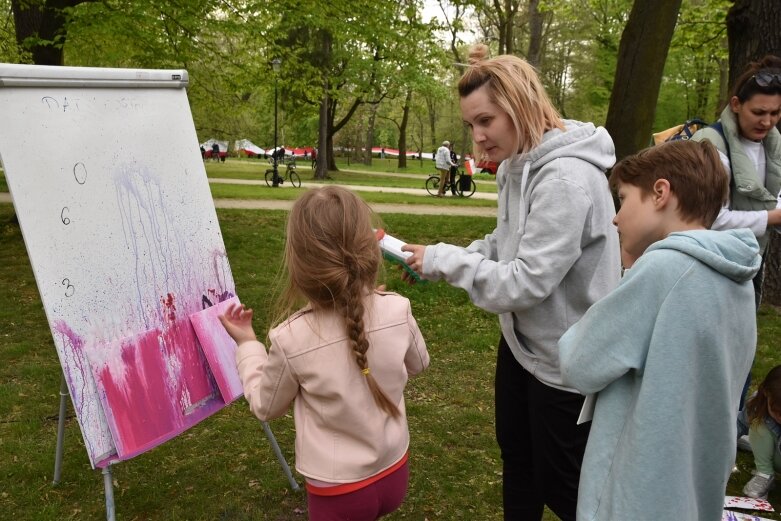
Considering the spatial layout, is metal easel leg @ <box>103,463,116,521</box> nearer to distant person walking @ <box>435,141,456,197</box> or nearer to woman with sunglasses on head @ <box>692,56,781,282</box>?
woman with sunglasses on head @ <box>692,56,781,282</box>

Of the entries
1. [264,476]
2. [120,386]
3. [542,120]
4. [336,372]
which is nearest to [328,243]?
[336,372]

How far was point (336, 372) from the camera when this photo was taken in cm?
166

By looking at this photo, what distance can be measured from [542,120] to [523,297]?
0.55 meters

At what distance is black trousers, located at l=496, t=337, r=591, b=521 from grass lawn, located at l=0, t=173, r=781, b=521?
2.33ft

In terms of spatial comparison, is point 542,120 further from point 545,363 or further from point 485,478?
point 485,478

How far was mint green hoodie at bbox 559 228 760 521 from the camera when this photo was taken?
130 cm

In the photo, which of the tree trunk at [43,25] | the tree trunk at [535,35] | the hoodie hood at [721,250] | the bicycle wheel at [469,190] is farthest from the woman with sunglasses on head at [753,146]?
the bicycle wheel at [469,190]

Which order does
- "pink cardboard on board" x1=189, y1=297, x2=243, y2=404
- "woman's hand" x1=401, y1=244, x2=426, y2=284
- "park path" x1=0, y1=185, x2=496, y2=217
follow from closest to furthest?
"woman's hand" x1=401, y1=244, x2=426, y2=284 < "pink cardboard on board" x1=189, y1=297, x2=243, y2=404 < "park path" x1=0, y1=185, x2=496, y2=217

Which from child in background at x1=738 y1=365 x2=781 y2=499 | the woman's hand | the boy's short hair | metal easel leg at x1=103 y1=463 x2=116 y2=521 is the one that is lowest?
child in background at x1=738 y1=365 x2=781 y2=499

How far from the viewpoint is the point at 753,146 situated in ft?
9.37

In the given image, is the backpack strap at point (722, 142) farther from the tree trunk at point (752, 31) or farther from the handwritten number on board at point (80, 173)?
the tree trunk at point (752, 31)

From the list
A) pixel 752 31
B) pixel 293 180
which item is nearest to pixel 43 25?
pixel 752 31

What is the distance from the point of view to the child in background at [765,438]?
9.68ft

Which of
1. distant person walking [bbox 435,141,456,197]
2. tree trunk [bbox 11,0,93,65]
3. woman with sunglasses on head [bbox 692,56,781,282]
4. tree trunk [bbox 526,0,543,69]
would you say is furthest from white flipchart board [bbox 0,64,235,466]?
tree trunk [bbox 526,0,543,69]
